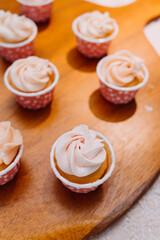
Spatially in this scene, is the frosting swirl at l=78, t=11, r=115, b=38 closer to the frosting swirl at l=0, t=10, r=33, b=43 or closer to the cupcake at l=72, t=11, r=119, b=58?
the cupcake at l=72, t=11, r=119, b=58

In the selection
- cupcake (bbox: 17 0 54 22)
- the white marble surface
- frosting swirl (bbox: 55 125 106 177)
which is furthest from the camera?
cupcake (bbox: 17 0 54 22)

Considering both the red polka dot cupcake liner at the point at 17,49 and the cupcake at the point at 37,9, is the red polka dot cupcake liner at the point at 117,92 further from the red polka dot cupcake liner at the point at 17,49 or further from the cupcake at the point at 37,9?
the cupcake at the point at 37,9

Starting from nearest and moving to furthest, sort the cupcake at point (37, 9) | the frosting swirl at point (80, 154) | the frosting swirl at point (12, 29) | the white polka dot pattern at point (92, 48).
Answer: the frosting swirl at point (80, 154), the frosting swirl at point (12, 29), the white polka dot pattern at point (92, 48), the cupcake at point (37, 9)

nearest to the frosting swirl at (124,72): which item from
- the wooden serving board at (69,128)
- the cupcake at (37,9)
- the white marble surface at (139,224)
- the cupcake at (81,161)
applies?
the wooden serving board at (69,128)

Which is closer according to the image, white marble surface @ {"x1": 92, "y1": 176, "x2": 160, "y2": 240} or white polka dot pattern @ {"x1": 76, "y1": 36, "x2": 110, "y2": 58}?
white marble surface @ {"x1": 92, "y1": 176, "x2": 160, "y2": 240}

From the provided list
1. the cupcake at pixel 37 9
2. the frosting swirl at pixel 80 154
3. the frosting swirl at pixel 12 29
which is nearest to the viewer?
the frosting swirl at pixel 80 154

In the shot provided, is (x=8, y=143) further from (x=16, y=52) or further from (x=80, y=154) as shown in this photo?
(x=16, y=52)

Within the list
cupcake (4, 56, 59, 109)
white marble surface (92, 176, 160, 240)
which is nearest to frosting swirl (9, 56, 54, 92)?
cupcake (4, 56, 59, 109)

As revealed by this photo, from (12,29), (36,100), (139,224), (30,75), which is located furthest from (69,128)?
(12,29)
